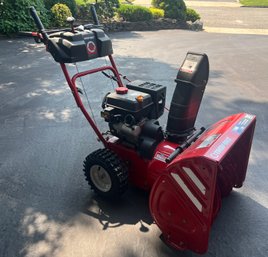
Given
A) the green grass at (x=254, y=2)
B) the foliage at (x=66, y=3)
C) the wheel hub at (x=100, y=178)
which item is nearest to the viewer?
the wheel hub at (x=100, y=178)

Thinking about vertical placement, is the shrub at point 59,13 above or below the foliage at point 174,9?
above

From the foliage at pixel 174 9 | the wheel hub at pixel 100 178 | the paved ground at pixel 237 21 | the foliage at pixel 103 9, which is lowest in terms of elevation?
the paved ground at pixel 237 21

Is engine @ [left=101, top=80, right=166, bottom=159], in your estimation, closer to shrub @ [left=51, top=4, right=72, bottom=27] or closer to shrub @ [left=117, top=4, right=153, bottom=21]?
shrub @ [left=51, top=4, right=72, bottom=27]

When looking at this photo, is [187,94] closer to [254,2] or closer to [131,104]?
[131,104]

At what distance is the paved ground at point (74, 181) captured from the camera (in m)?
2.77

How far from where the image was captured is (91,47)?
120 inches

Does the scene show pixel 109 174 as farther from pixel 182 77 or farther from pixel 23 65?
pixel 23 65

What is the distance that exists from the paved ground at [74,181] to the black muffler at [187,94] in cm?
84

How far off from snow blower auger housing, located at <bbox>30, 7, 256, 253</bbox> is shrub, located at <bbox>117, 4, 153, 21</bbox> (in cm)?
1104

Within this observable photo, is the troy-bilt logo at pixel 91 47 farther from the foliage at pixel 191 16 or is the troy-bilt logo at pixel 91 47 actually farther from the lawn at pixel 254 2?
the lawn at pixel 254 2

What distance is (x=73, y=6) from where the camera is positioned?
13.2 metres

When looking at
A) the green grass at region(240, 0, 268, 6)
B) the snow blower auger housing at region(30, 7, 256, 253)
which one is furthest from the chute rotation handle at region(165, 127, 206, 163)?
the green grass at region(240, 0, 268, 6)

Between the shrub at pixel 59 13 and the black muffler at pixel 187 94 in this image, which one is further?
the shrub at pixel 59 13

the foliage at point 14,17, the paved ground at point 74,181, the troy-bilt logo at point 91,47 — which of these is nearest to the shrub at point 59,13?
the foliage at point 14,17
